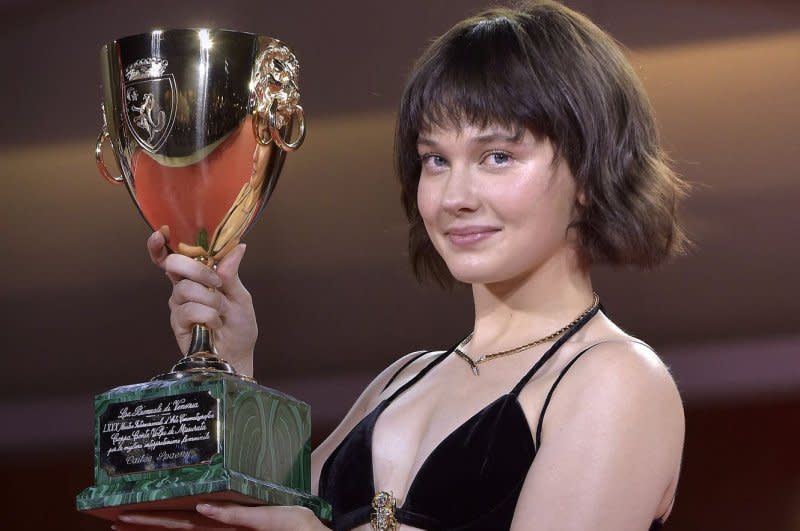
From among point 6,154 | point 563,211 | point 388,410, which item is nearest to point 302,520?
point 388,410

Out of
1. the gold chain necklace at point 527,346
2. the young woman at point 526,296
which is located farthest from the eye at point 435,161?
the gold chain necklace at point 527,346

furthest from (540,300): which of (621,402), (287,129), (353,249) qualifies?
(353,249)

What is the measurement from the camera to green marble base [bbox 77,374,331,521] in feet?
4.79

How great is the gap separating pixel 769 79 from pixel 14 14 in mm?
1599

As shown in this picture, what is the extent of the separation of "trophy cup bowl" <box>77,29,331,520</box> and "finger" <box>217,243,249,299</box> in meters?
0.04

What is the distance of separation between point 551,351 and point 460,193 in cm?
21

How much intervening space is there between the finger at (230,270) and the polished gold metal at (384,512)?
1.07ft

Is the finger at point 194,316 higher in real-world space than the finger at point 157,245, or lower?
lower

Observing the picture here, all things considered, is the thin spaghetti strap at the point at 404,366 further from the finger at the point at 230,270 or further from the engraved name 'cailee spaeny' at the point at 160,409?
the engraved name 'cailee spaeny' at the point at 160,409

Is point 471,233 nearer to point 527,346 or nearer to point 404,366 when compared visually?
point 527,346

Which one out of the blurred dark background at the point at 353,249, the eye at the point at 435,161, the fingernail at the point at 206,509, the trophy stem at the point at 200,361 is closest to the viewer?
the fingernail at the point at 206,509

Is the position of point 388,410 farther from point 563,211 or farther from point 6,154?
point 6,154

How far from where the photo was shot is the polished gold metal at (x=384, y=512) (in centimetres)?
161

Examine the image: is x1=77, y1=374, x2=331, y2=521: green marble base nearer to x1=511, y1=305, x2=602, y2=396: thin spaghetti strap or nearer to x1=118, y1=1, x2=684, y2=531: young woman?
x1=118, y1=1, x2=684, y2=531: young woman
